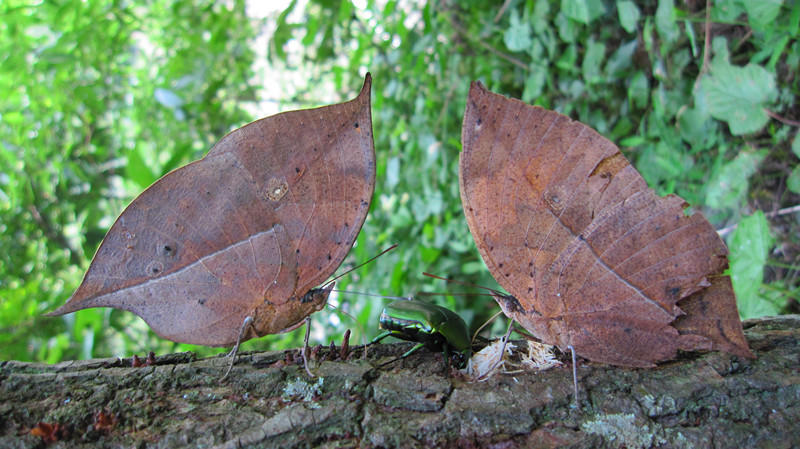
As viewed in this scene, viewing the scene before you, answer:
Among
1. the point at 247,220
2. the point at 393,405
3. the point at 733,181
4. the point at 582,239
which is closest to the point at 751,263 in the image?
the point at 733,181

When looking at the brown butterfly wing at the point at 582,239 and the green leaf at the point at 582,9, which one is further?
the green leaf at the point at 582,9

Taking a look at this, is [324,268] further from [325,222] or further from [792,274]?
[792,274]

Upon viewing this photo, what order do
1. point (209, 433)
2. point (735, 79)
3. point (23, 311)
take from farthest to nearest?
1. point (23, 311)
2. point (735, 79)
3. point (209, 433)

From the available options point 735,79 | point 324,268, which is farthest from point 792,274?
point 324,268

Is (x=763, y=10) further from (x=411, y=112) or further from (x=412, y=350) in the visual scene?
(x=412, y=350)

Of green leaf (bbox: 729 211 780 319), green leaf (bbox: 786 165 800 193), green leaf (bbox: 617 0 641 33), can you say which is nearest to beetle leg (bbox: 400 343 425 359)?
green leaf (bbox: 729 211 780 319)

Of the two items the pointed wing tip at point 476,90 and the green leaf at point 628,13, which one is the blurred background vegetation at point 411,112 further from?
the pointed wing tip at point 476,90

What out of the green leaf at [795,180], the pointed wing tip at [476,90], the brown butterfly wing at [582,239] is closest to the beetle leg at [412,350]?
the brown butterfly wing at [582,239]
